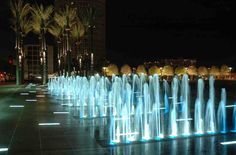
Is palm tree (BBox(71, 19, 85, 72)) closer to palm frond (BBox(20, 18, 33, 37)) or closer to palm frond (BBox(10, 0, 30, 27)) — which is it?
palm frond (BBox(20, 18, 33, 37))

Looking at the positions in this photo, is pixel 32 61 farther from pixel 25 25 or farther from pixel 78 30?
pixel 25 25

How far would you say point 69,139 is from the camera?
9.67 m

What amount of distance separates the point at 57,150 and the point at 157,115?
6060mm

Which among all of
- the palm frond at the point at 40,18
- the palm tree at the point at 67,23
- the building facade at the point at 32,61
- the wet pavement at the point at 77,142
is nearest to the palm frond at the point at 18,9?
the palm frond at the point at 40,18

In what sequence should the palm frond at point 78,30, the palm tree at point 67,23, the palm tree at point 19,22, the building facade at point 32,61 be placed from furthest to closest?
the building facade at point 32,61 < the palm frond at point 78,30 < the palm tree at point 67,23 < the palm tree at point 19,22

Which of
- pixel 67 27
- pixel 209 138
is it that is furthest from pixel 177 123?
pixel 67 27

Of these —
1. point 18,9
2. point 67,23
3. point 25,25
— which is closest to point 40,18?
point 25,25

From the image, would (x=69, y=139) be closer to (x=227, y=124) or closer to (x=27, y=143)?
(x=27, y=143)

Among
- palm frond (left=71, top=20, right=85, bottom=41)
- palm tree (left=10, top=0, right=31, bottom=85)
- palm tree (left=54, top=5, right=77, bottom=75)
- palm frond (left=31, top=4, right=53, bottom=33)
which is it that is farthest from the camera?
palm frond (left=71, top=20, right=85, bottom=41)

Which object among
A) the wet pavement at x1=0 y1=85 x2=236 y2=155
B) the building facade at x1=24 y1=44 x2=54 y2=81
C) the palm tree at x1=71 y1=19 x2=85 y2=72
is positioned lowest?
the wet pavement at x1=0 y1=85 x2=236 y2=155

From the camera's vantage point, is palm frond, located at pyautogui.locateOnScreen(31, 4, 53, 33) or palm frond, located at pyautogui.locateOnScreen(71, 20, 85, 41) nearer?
palm frond, located at pyautogui.locateOnScreen(31, 4, 53, 33)

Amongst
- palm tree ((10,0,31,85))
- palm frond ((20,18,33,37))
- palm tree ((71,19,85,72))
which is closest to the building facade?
palm tree ((71,19,85,72))

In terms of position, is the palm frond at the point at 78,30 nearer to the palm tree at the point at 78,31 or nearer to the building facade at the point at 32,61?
the palm tree at the point at 78,31

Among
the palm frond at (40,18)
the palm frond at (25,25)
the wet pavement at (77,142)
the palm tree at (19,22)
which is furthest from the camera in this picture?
the palm frond at (40,18)
